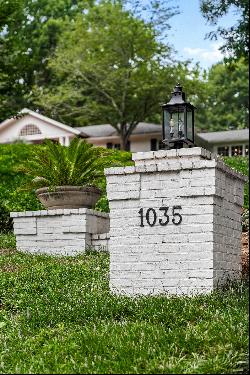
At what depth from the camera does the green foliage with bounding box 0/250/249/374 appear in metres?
5.29

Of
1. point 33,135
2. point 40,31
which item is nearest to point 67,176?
point 33,135

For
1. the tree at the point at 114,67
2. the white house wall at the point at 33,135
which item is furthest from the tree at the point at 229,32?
the white house wall at the point at 33,135

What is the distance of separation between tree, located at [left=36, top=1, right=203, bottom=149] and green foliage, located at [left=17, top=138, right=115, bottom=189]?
2411cm

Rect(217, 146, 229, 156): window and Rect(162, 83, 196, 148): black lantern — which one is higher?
Rect(217, 146, 229, 156): window

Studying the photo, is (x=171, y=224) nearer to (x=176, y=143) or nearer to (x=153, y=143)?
(x=176, y=143)

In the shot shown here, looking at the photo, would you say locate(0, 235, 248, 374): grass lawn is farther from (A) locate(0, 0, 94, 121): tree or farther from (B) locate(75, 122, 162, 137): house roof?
(B) locate(75, 122, 162, 137): house roof

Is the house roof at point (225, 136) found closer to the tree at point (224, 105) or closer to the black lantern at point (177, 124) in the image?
the tree at point (224, 105)

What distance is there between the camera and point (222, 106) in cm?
4966

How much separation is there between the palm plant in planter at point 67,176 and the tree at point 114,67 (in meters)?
24.2

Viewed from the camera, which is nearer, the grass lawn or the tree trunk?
the grass lawn

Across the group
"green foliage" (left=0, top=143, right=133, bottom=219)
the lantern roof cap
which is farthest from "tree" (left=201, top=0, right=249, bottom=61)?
"green foliage" (left=0, top=143, right=133, bottom=219)

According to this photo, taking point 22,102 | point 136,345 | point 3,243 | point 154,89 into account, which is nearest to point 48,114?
point 22,102

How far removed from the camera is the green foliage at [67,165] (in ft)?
39.8

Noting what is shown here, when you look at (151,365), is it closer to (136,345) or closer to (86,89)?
(136,345)
